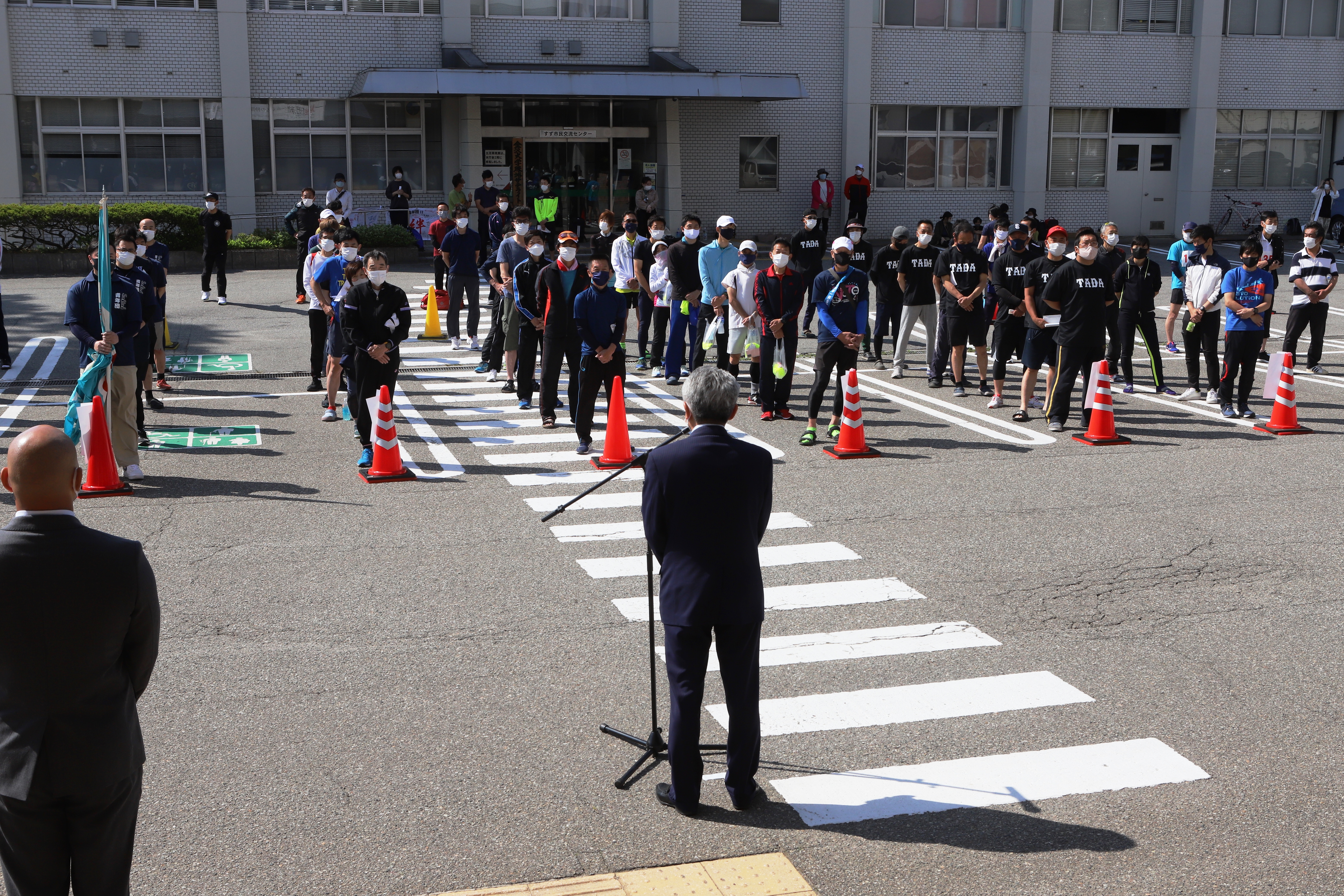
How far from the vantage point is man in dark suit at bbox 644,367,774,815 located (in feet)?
17.6

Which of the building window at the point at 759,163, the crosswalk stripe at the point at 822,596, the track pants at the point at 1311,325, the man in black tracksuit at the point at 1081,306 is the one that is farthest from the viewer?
the building window at the point at 759,163

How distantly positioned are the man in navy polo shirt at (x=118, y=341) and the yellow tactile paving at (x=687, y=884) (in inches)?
318

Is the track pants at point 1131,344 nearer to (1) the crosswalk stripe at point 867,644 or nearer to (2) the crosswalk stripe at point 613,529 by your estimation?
(2) the crosswalk stripe at point 613,529

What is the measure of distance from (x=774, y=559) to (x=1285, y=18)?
116ft

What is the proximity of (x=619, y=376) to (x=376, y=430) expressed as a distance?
2523mm

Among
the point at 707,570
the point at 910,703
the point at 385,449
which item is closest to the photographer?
the point at 707,570

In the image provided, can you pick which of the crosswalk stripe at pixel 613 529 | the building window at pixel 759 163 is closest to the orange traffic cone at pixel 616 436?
the crosswalk stripe at pixel 613 529

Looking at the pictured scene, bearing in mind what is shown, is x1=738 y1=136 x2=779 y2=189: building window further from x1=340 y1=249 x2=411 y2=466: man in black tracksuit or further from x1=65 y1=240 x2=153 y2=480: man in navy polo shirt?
x1=65 y1=240 x2=153 y2=480: man in navy polo shirt

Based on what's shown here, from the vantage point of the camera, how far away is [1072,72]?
36.1 metres

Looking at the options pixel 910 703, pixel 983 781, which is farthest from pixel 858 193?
pixel 983 781

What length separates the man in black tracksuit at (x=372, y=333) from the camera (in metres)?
12.0

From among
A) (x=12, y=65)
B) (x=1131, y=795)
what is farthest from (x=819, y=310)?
(x=12, y=65)

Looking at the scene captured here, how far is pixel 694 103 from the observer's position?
33.5 metres

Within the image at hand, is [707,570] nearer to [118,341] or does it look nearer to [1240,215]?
[118,341]
